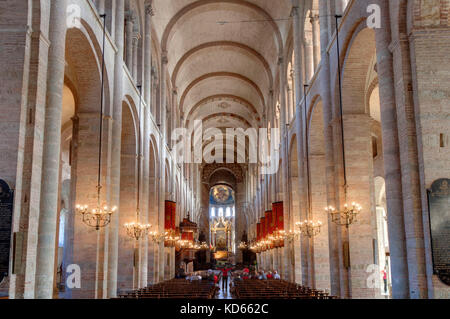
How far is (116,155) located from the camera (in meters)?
15.8

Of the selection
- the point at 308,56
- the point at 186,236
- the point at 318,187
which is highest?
the point at 308,56

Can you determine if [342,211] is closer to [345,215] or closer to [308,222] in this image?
[345,215]

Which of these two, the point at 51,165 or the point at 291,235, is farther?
the point at 291,235

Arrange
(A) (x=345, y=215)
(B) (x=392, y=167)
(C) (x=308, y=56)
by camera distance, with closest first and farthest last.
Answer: (B) (x=392, y=167) → (A) (x=345, y=215) → (C) (x=308, y=56)

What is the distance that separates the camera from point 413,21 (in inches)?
377

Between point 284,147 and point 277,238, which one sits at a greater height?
point 284,147

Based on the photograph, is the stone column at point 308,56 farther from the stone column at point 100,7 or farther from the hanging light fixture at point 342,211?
the stone column at point 100,7

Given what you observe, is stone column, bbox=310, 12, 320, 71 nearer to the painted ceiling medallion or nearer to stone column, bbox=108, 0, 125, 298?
stone column, bbox=108, 0, 125, 298

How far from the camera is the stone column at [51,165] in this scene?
9.28 metres

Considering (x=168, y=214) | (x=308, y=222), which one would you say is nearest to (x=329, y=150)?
(x=308, y=222)

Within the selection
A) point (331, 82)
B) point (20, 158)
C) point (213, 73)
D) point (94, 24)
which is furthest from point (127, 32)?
point (213, 73)

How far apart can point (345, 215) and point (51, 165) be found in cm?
927

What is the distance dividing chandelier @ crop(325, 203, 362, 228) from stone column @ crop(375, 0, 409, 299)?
356 centimetres
